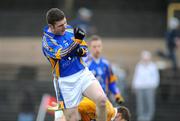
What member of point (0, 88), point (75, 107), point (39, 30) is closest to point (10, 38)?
point (39, 30)

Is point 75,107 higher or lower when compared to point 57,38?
lower

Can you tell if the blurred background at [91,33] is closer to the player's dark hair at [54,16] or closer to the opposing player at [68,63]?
the opposing player at [68,63]

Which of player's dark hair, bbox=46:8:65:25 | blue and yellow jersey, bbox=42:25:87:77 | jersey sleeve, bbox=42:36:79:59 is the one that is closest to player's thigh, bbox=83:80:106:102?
blue and yellow jersey, bbox=42:25:87:77

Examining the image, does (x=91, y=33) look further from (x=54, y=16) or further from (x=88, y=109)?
(x=54, y=16)

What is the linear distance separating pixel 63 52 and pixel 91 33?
41.7ft

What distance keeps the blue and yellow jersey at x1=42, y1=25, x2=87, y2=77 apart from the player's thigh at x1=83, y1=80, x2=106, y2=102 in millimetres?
385

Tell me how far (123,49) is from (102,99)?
14.6 metres

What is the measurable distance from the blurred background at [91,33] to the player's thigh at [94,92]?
10.4 metres

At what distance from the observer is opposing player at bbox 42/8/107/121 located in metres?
12.6

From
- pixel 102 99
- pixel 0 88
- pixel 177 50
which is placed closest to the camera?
pixel 102 99

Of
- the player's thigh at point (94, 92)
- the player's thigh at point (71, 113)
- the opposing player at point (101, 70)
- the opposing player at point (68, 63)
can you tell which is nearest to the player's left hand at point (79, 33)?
the opposing player at point (68, 63)

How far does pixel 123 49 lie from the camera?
88.5ft

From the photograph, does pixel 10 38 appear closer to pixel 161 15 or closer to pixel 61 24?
pixel 161 15

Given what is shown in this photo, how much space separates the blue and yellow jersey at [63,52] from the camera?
1272cm
